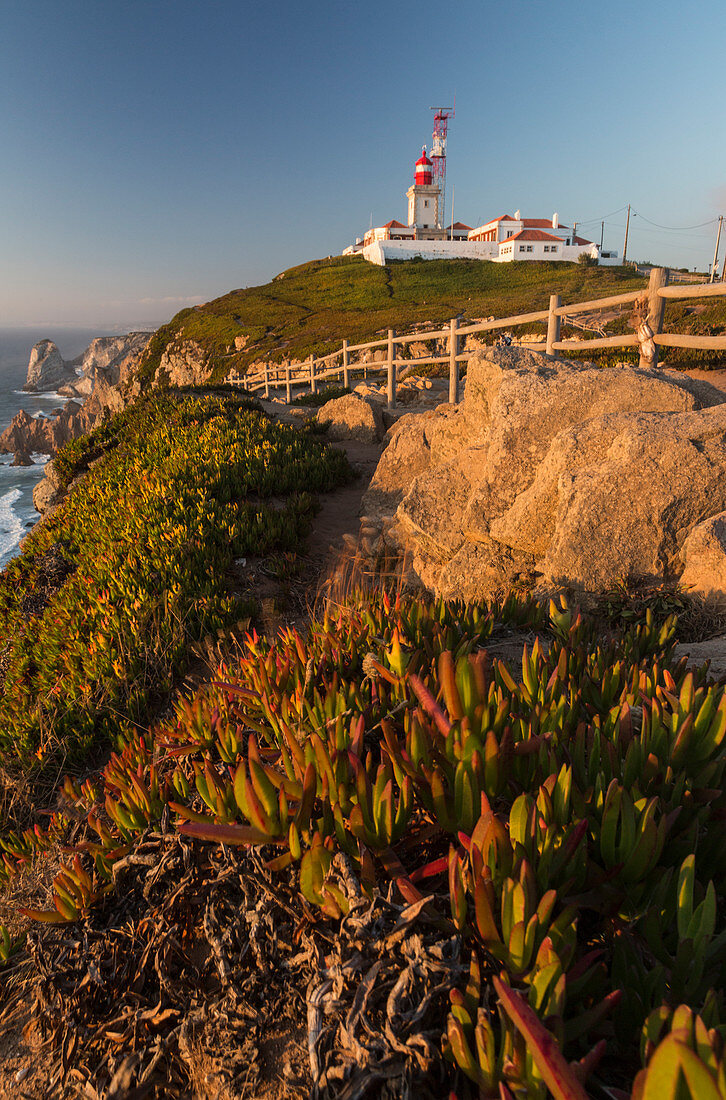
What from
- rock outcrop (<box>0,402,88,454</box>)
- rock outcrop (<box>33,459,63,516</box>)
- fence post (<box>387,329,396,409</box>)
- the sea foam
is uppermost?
fence post (<box>387,329,396,409</box>)

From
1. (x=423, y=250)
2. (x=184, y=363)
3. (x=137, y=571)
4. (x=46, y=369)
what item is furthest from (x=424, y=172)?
(x=137, y=571)

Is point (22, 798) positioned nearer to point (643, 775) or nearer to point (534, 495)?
point (643, 775)

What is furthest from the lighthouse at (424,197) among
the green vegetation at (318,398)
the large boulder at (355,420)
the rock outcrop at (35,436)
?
the large boulder at (355,420)

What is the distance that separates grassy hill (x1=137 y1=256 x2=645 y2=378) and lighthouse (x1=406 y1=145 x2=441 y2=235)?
10.9 meters

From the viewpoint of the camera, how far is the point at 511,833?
4.41ft

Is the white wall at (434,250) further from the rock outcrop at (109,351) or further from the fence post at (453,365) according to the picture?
the fence post at (453,365)

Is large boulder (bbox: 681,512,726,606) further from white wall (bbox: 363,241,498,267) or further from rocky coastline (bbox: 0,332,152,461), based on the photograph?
white wall (bbox: 363,241,498,267)

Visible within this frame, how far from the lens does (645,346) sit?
6016mm

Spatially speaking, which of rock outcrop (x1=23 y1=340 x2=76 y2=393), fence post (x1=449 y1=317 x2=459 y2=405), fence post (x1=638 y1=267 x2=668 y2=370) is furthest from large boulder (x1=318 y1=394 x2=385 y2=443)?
rock outcrop (x1=23 y1=340 x2=76 y2=393)

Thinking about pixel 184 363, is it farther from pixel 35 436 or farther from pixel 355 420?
pixel 355 420

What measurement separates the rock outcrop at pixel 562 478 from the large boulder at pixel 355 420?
4.59 m

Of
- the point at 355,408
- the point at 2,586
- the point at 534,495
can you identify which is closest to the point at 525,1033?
the point at 534,495

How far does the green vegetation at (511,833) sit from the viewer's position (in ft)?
3.41

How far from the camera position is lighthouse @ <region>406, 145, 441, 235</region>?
77125mm
